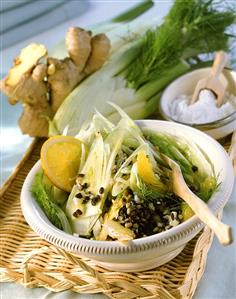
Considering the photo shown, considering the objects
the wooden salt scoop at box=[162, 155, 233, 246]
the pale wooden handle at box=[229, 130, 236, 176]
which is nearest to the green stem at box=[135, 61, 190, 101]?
the pale wooden handle at box=[229, 130, 236, 176]

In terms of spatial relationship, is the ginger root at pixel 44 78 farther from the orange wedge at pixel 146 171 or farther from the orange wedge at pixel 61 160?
the orange wedge at pixel 146 171

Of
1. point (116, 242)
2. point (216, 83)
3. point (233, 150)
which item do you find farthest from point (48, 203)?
point (216, 83)

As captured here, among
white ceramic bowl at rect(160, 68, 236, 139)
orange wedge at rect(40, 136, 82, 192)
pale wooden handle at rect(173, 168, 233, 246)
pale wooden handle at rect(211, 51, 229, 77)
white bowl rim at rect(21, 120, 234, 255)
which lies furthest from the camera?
pale wooden handle at rect(211, 51, 229, 77)

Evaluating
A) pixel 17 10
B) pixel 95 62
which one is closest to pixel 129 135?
pixel 95 62

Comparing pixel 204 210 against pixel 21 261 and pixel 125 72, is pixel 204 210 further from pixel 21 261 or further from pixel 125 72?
pixel 125 72

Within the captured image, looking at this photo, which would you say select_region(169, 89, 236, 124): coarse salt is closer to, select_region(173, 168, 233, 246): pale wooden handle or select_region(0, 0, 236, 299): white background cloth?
select_region(0, 0, 236, 299): white background cloth

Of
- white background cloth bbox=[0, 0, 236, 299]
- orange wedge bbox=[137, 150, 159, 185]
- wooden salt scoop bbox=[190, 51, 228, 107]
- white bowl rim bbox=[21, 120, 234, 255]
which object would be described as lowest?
white background cloth bbox=[0, 0, 236, 299]
